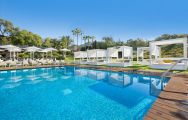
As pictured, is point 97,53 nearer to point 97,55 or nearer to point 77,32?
point 97,55

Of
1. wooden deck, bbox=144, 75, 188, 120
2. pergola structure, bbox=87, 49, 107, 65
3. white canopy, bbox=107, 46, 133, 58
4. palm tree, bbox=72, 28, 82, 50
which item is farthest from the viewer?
palm tree, bbox=72, 28, 82, 50

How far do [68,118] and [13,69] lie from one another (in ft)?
45.1

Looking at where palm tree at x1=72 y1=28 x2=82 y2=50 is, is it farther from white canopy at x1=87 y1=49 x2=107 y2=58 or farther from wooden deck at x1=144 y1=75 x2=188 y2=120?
→ wooden deck at x1=144 y1=75 x2=188 y2=120

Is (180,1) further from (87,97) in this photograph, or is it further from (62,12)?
(87,97)

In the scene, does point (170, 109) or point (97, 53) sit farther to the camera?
point (97, 53)

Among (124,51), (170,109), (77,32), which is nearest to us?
(170,109)

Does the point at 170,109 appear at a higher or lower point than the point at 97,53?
lower

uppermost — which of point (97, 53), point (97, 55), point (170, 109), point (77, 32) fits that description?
point (77, 32)

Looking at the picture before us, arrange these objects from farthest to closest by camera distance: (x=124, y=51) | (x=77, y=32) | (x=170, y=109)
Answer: (x=77, y=32) → (x=124, y=51) → (x=170, y=109)

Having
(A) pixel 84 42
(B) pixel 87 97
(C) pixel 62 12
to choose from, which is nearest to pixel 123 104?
(B) pixel 87 97

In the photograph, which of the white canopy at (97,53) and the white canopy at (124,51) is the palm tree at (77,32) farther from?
the white canopy at (124,51)

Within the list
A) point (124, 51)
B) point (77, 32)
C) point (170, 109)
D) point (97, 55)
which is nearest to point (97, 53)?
point (97, 55)

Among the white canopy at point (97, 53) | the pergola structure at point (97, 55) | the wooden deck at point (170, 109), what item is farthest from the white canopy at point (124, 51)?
the wooden deck at point (170, 109)

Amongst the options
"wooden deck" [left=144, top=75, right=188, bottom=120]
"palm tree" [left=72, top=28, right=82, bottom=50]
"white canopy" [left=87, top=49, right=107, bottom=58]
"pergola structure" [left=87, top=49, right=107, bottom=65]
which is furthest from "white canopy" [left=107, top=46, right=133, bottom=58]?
"palm tree" [left=72, top=28, right=82, bottom=50]
